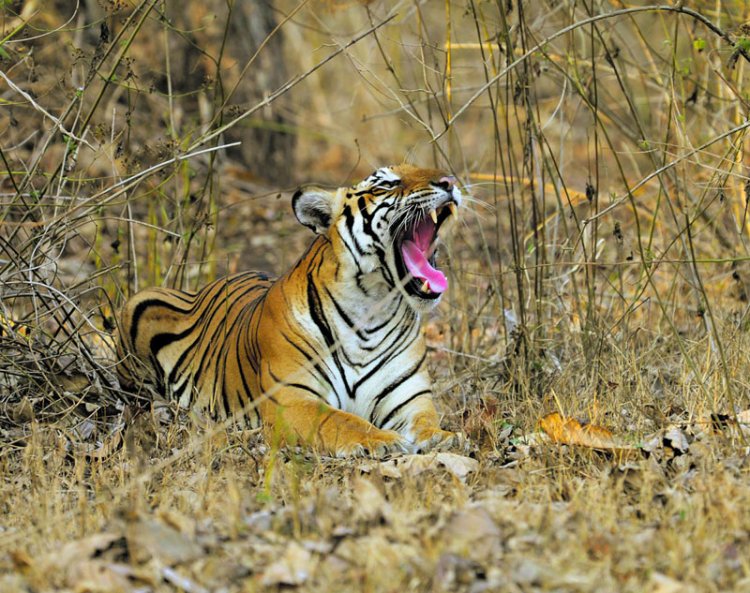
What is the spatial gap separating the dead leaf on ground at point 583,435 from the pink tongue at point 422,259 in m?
0.82

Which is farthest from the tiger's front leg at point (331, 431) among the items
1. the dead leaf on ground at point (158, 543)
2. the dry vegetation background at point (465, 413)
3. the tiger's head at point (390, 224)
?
the dead leaf on ground at point (158, 543)

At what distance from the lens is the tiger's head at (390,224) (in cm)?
495

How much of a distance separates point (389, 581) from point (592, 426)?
5.31ft

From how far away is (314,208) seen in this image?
519 cm

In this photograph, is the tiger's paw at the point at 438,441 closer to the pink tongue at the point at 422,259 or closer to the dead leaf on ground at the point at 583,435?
the dead leaf on ground at the point at 583,435

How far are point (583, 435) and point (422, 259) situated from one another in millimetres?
1175

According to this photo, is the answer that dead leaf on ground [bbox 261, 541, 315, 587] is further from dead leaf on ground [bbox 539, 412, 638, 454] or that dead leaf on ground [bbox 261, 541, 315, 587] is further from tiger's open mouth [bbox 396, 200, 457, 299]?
tiger's open mouth [bbox 396, 200, 457, 299]

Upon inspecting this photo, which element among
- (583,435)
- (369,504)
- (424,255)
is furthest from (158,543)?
(424,255)

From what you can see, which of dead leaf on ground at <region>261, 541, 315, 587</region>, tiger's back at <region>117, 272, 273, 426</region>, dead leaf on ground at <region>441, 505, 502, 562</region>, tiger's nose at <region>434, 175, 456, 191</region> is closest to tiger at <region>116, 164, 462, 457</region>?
tiger's nose at <region>434, 175, 456, 191</region>

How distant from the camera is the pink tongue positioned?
196 inches

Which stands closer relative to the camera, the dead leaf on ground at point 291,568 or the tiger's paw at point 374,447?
the dead leaf on ground at point 291,568

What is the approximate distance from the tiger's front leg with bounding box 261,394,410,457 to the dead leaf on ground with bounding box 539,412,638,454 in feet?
1.96

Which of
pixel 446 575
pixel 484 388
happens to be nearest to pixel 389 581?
pixel 446 575

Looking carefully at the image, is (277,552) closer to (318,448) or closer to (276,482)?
(276,482)
